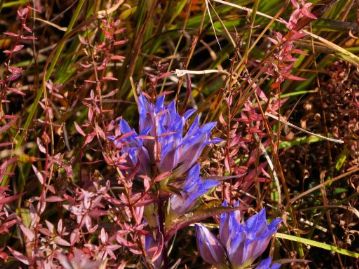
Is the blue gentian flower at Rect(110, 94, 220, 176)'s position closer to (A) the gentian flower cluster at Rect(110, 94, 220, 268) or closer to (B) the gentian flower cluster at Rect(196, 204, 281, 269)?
(A) the gentian flower cluster at Rect(110, 94, 220, 268)

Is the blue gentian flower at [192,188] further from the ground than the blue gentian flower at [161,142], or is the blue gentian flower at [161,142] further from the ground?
the blue gentian flower at [161,142]

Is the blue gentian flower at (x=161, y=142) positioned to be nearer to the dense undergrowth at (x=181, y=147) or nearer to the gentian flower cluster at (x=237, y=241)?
the dense undergrowth at (x=181, y=147)

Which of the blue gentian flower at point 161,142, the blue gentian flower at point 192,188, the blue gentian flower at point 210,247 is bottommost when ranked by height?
the blue gentian flower at point 210,247

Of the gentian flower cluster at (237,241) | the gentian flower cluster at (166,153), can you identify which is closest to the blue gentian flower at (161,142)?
the gentian flower cluster at (166,153)

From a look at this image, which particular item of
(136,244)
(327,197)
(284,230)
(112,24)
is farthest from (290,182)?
(136,244)

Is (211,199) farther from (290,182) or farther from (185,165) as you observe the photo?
(290,182)

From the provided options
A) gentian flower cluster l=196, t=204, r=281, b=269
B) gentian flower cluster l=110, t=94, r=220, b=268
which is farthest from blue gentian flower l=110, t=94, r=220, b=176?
gentian flower cluster l=196, t=204, r=281, b=269
